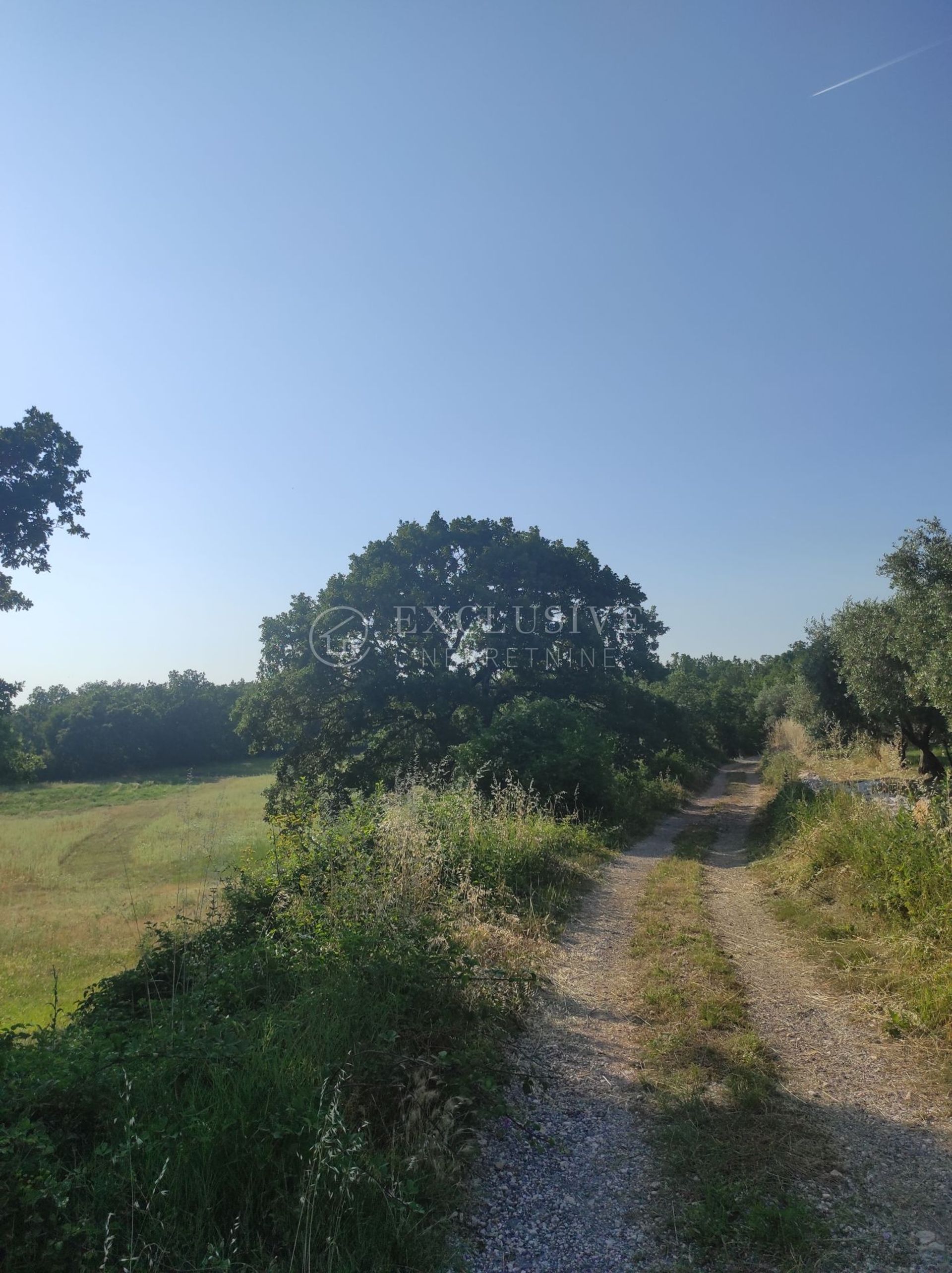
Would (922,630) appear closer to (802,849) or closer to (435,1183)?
(802,849)

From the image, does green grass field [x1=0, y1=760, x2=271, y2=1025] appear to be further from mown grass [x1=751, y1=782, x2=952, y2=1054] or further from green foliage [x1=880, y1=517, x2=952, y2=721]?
green foliage [x1=880, y1=517, x2=952, y2=721]

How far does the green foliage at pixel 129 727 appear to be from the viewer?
2229 inches

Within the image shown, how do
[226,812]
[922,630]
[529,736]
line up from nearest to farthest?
1. [922,630]
2. [529,736]
3. [226,812]

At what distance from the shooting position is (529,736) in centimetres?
1789

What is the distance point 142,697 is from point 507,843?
62.8 m

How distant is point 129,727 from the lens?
60875 mm

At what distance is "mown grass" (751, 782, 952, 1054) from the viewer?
528cm

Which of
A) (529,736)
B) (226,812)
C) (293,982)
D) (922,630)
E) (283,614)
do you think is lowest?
(226,812)

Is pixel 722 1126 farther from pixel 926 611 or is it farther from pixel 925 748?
pixel 925 748

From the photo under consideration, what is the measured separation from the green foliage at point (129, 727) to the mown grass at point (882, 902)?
50.9m

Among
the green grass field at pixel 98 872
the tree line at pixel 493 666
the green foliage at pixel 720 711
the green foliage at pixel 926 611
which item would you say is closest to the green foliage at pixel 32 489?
the tree line at pixel 493 666

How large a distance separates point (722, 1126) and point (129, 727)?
6606 cm

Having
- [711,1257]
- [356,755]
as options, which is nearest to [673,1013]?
[711,1257]

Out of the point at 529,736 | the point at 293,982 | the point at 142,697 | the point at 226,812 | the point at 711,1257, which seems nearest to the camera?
the point at 711,1257
